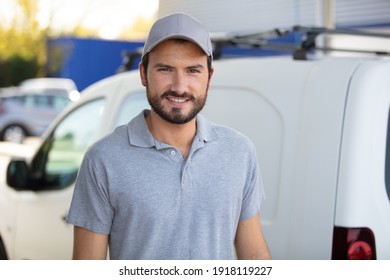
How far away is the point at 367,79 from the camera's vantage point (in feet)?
7.75

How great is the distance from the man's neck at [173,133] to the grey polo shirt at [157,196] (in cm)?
3

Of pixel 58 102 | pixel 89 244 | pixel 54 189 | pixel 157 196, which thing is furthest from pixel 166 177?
pixel 58 102

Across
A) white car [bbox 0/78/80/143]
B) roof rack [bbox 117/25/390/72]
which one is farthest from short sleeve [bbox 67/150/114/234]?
white car [bbox 0/78/80/143]

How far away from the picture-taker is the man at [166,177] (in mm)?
1892

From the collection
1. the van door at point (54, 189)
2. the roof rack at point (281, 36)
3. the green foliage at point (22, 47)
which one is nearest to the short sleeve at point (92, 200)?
the roof rack at point (281, 36)

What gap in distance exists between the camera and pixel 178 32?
74.9 inches

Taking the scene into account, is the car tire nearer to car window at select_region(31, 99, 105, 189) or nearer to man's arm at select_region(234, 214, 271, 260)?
car window at select_region(31, 99, 105, 189)

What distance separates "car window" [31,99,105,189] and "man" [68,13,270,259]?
65.6 inches

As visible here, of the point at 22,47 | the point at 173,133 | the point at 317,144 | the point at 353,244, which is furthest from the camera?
the point at 22,47

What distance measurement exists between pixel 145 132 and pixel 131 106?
1.32 meters

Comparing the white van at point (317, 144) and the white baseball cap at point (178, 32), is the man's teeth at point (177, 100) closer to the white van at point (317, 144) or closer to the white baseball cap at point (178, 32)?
the white baseball cap at point (178, 32)

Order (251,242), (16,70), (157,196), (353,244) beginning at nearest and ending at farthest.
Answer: (157,196), (251,242), (353,244), (16,70)

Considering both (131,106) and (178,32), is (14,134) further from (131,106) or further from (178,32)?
(178,32)

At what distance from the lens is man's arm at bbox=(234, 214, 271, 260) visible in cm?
211
